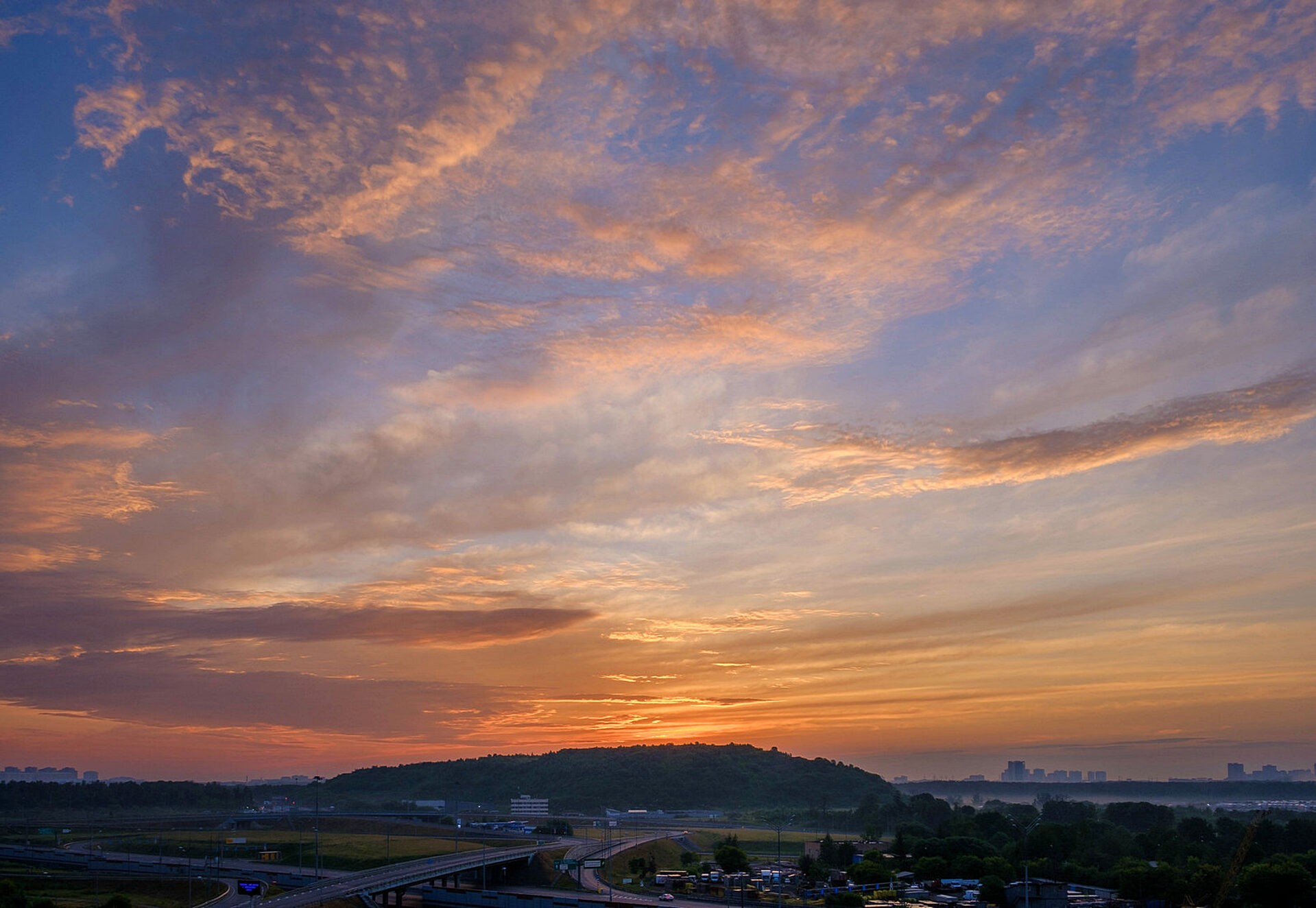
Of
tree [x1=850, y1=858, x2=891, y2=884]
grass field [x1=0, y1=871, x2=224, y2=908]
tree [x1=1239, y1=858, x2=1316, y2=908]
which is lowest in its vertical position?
tree [x1=850, y1=858, x2=891, y2=884]

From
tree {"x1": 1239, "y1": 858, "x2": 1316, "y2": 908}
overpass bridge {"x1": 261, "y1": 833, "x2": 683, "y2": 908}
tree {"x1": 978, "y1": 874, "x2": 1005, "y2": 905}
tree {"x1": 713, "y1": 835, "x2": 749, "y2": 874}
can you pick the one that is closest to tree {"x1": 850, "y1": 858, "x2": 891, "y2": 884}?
tree {"x1": 713, "y1": 835, "x2": 749, "y2": 874}

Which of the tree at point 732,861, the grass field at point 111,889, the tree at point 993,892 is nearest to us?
the grass field at point 111,889

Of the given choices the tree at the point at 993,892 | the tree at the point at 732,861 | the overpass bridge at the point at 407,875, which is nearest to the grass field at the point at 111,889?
the overpass bridge at the point at 407,875

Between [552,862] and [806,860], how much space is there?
135ft

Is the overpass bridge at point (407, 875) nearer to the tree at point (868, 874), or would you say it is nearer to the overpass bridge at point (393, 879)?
the overpass bridge at point (393, 879)

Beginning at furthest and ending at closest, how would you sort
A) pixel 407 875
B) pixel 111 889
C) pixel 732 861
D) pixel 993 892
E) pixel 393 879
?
pixel 732 861, pixel 111 889, pixel 407 875, pixel 393 879, pixel 993 892

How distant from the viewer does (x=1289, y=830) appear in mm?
149625

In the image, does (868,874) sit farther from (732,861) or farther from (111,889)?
(111,889)

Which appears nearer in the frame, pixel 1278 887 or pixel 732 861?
pixel 1278 887

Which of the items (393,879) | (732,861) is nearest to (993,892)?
(732,861)

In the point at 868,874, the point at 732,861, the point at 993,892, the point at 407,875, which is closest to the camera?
the point at 993,892

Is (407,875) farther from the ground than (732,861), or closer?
farther from the ground

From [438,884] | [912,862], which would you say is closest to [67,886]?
[438,884]

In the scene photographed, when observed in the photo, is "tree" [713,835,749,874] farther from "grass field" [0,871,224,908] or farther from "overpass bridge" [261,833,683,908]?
"grass field" [0,871,224,908]
